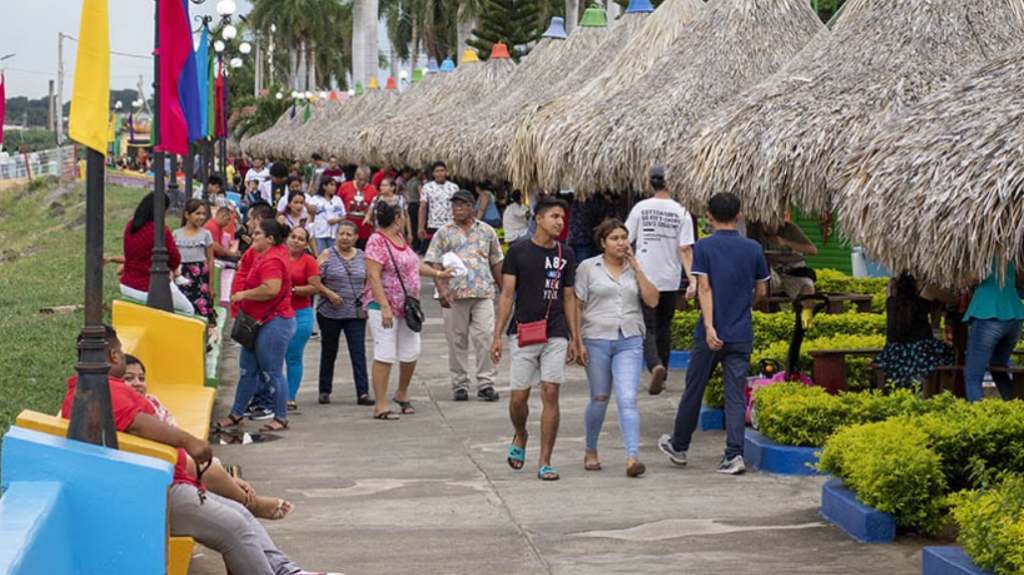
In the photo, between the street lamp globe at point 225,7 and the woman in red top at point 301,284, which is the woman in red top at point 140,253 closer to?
the woman in red top at point 301,284

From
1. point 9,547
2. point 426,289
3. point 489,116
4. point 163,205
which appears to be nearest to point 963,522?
point 9,547

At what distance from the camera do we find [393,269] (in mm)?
12430

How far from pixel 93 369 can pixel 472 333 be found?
708cm

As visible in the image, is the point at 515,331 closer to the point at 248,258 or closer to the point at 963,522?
the point at 248,258

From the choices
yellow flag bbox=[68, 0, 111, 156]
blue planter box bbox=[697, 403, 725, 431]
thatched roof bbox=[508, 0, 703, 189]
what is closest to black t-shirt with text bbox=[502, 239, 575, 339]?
blue planter box bbox=[697, 403, 725, 431]

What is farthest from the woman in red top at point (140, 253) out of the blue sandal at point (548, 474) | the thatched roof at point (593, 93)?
the thatched roof at point (593, 93)

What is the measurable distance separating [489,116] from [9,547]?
Answer: 75.6 feet

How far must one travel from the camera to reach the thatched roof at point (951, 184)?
854 centimetres

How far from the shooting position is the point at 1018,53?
966 centimetres

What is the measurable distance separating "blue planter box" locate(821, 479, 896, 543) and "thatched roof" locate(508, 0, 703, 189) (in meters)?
9.93

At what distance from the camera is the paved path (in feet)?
25.8

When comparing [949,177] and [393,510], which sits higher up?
[949,177]

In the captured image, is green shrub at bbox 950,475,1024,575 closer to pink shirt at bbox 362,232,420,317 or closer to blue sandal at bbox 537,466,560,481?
blue sandal at bbox 537,466,560,481

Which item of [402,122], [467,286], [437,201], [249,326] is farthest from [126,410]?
[402,122]
